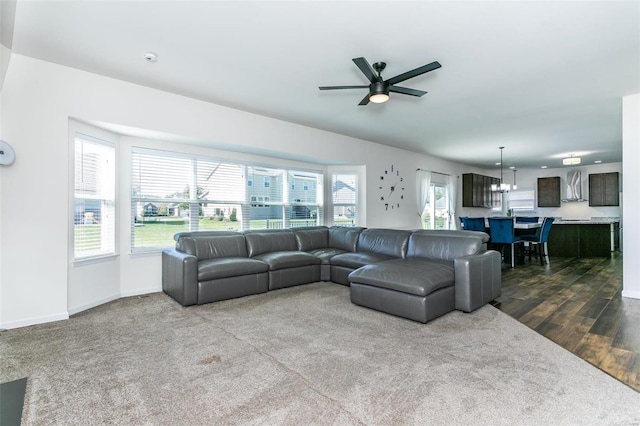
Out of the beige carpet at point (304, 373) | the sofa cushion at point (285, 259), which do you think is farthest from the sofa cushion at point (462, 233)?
the sofa cushion at point (285, 259)

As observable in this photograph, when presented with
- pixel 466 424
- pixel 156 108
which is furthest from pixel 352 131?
pixel 466 424

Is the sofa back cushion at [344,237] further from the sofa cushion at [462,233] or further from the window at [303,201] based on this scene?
the sofa cushion at [462,233]

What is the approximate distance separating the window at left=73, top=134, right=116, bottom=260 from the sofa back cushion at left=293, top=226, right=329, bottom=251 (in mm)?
2792

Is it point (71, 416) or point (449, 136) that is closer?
point (71, 416)

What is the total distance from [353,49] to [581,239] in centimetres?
801

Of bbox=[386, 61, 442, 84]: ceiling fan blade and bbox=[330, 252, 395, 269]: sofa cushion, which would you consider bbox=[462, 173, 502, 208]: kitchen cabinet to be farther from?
bbox=[386, 61, 442, 84]: ceiling fan blade

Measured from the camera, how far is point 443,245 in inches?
167

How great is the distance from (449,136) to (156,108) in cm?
523

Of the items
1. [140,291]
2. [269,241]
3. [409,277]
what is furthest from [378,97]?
[140,291]

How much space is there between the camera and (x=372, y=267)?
3723mm

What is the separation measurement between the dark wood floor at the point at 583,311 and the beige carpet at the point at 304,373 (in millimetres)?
234

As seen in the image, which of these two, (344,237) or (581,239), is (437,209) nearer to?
(581,239)

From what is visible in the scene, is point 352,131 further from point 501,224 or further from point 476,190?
point 476,190

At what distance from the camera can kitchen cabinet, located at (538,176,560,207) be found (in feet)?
33.5
